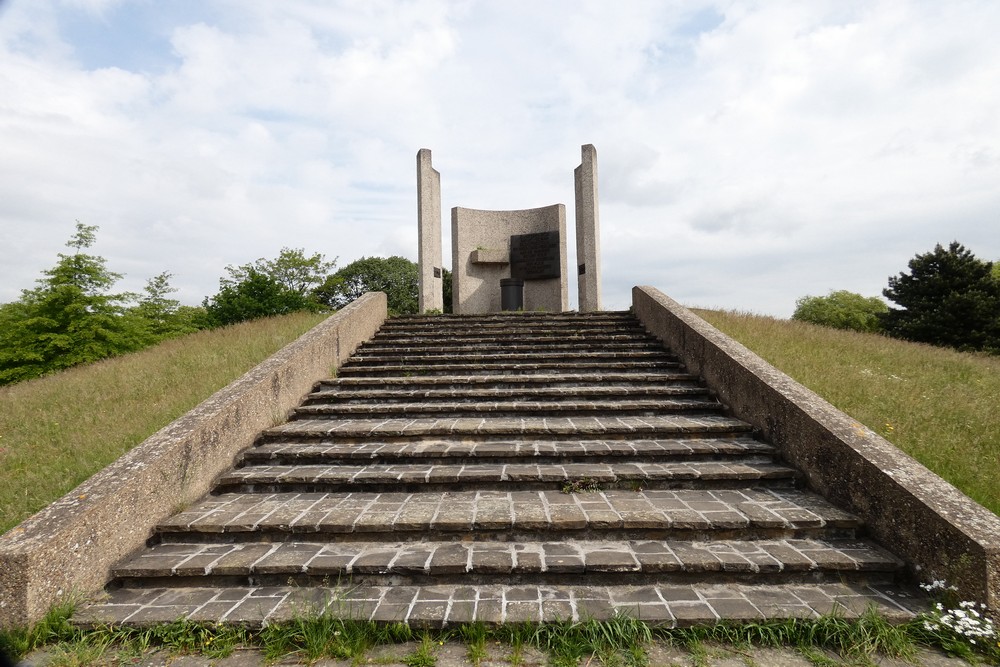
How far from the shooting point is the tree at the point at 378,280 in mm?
35188

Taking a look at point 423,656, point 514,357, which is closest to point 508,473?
point 423,656

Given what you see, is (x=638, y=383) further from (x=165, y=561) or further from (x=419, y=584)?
(x=165, y=561)

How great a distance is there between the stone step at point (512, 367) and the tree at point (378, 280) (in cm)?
2810

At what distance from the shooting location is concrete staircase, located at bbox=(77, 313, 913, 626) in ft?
9.14

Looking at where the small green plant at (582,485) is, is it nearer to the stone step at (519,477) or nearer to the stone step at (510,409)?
the stone step at (519,477)

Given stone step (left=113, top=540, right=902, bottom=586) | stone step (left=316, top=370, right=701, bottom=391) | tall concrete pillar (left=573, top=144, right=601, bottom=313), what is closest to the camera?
stone step (left=113, top=540, right=902, bottom=586)

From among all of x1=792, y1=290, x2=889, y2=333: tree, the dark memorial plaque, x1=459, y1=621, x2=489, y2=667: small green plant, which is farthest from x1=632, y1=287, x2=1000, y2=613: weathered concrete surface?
x1=792, y1=290, x2=889, y2=333: tree

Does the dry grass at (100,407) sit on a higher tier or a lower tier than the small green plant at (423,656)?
higher

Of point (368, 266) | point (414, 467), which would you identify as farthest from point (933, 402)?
point (368, 266)

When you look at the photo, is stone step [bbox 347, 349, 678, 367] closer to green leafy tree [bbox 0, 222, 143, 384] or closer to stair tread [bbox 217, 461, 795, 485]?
stair tread [bbox 217, 461, 795, 485]

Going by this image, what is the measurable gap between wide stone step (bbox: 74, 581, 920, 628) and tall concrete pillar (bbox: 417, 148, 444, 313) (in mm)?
10545

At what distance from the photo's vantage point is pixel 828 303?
4050 cm

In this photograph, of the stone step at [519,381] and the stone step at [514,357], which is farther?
the stone step at [514,357]

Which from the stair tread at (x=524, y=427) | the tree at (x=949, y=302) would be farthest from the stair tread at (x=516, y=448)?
the tree at (x=949, y=302)
